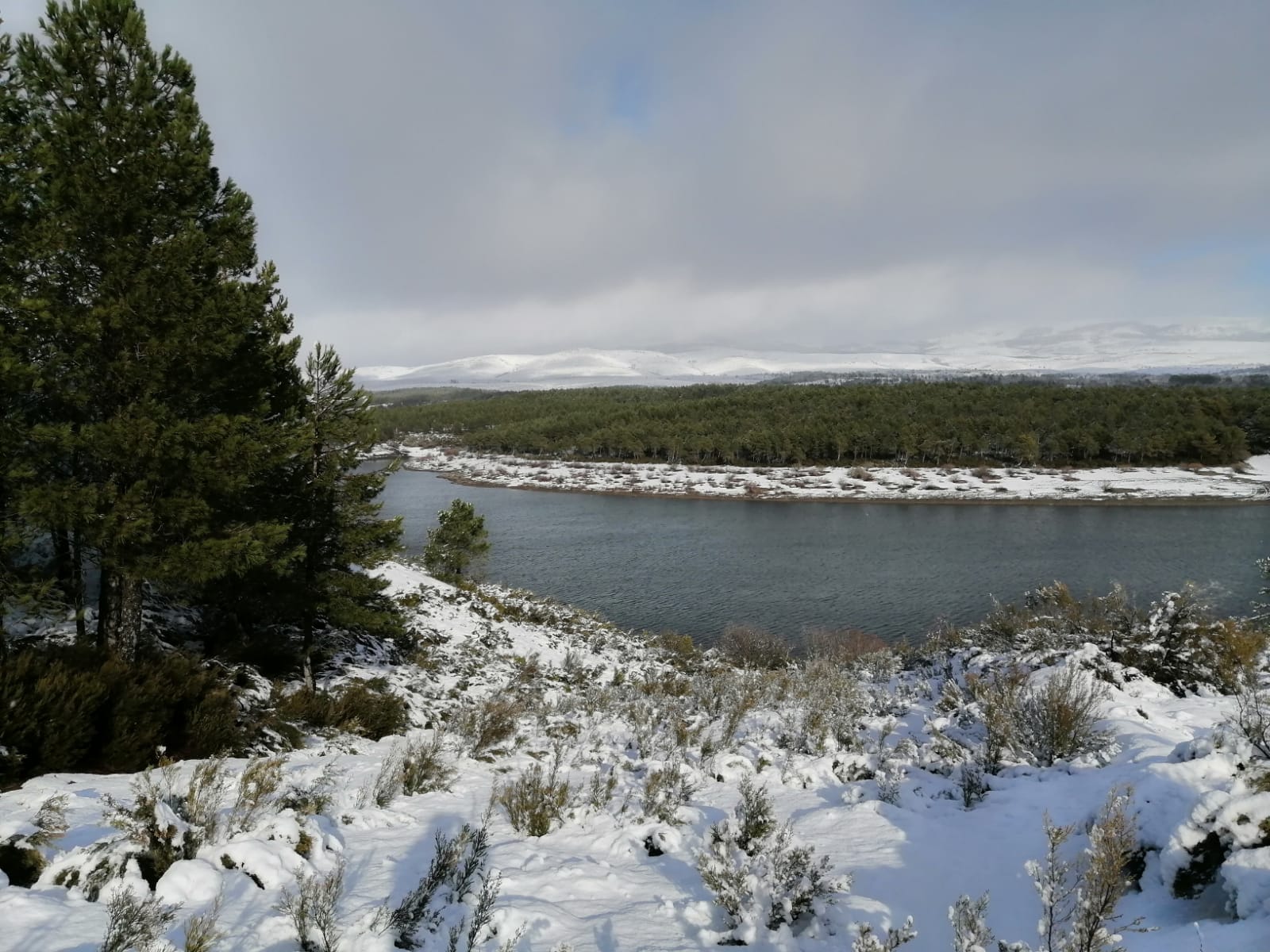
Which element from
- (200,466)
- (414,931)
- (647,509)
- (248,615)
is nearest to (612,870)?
(414,931)

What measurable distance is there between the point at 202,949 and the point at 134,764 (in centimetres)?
381

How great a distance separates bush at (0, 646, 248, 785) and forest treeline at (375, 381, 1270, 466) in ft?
253

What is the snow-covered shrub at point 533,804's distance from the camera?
498 centimetres

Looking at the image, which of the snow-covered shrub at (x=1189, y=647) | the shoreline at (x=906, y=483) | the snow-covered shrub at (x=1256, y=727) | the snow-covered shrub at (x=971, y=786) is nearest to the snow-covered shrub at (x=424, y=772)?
the snow-covered shrub at (x=971, y=786)

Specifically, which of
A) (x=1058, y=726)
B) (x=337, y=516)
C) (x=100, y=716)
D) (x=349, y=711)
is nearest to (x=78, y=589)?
(x=337, y=516)

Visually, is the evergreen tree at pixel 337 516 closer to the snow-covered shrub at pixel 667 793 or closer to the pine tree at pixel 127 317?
the pine tree at pixel 127 317

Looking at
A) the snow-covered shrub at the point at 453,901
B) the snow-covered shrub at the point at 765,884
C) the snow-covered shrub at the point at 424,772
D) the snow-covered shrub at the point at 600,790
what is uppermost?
the snow-covered shrub at the point at 453,901

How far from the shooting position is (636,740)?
793 centimetres

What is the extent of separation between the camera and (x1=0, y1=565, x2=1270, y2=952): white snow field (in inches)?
127

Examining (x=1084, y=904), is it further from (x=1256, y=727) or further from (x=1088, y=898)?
(x=1256, y=727)

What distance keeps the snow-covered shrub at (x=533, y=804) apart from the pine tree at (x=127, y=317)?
4710mm

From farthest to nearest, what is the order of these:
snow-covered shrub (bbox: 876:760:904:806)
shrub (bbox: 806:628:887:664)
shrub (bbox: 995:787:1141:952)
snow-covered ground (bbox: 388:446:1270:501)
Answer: snow-covered ground (bbox: 388:446:1270:501)
shrub (bbox: 806:628:887:664)
snow-covered shrub (bbox: 876:760:904:806)
shrub (bbox: 995:787:1141:952)

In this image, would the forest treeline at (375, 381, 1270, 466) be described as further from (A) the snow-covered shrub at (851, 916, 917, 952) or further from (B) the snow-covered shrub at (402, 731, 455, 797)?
(A) the snow-covered shrub at (851, 916, 917, 952)

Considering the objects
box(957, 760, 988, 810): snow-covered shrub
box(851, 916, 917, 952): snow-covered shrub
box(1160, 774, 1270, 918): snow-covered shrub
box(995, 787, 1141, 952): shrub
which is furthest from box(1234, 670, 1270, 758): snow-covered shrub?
box(851, 916, 917, 952): snow-covered shrub
